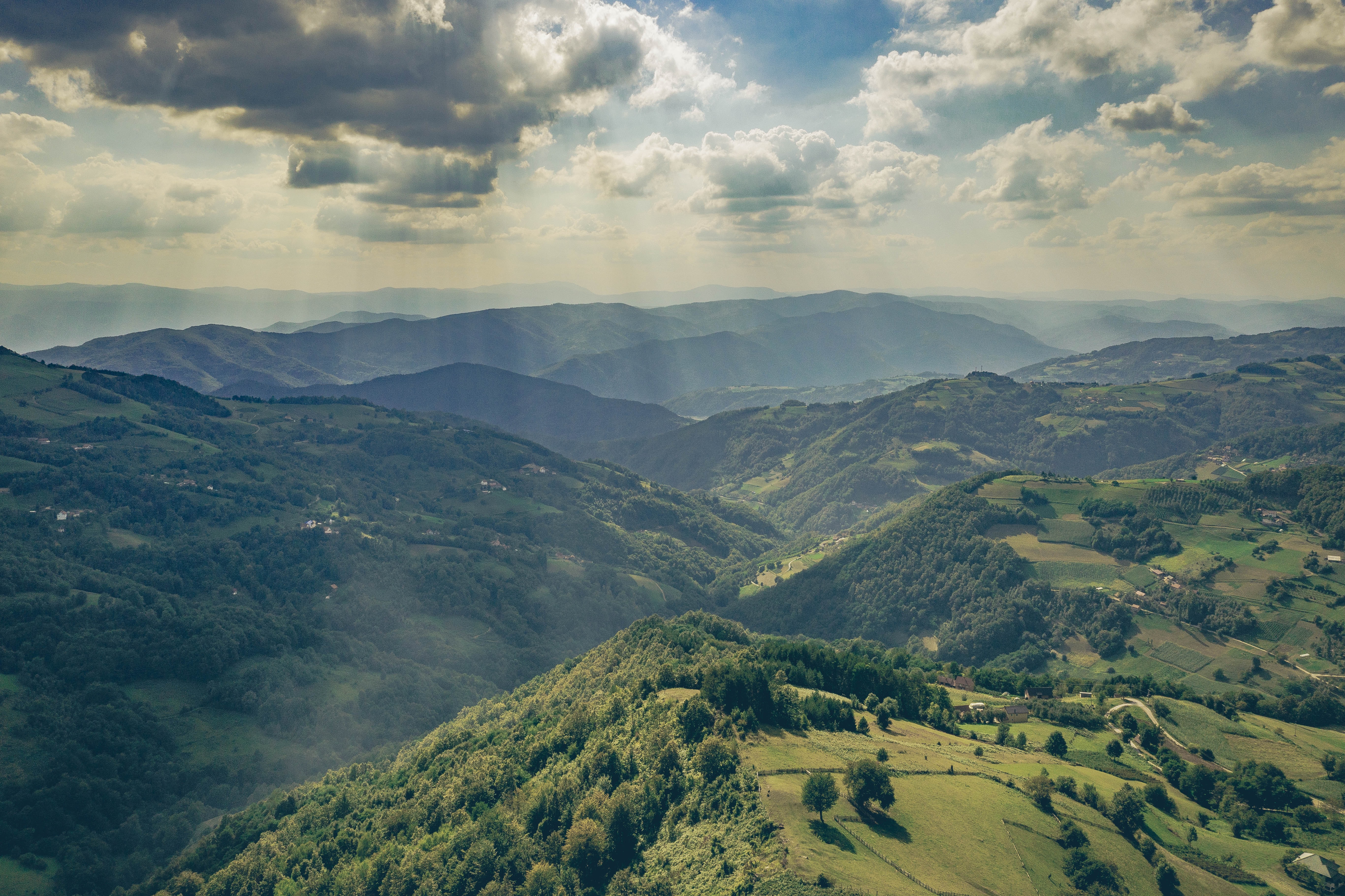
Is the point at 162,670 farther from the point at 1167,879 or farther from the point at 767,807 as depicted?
the point at 1167,879

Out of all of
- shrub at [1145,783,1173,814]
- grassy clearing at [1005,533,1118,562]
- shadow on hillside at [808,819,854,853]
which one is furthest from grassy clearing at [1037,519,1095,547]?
shadow on hillside at [808,819,854,853]

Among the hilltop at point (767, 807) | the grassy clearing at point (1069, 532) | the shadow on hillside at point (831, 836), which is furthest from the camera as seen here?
the grassy clearing at point (1069, 532)

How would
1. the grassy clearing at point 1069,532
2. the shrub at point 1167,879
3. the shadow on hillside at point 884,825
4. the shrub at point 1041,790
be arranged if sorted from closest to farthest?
the shadow on hillside at point 884,825
the shrub at point 1167,879
the shrub at point 1041,790
the grassy clearing at point 1069,532

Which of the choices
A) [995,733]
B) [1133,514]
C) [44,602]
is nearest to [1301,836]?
[995,733]

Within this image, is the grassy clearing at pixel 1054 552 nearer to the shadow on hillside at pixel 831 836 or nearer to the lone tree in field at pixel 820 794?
the lone tree in field at pixel 820 794

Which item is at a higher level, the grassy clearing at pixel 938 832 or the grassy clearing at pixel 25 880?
the grassy clearing at pixel 938 832

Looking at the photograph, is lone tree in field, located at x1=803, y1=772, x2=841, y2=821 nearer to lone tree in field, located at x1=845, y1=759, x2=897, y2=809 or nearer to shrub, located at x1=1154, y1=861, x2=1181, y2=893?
lone tree in field, located at x1=845, y1=759, x2=897, y2=809

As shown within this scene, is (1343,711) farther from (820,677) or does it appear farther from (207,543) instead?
(207,543)

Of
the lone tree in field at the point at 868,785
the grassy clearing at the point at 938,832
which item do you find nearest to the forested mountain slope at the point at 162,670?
the grassy clearing at the point at 938,832
